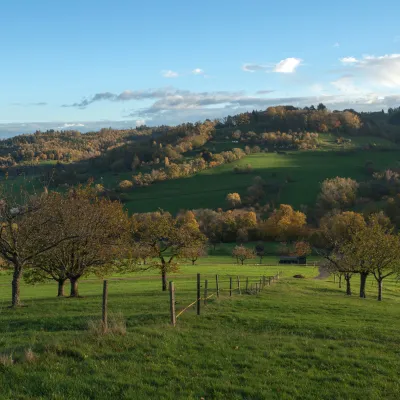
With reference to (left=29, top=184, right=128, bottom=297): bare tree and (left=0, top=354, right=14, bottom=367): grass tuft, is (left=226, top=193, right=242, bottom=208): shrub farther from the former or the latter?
(left=0, top=354, right=14, bottom=367): grass tuft

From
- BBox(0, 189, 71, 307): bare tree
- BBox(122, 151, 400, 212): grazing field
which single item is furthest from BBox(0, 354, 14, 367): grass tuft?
BBox(122, 151, 400, 212): grazing field

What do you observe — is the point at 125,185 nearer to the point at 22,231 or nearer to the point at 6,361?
the point at 22,231

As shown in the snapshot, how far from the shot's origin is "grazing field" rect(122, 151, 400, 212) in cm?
15875

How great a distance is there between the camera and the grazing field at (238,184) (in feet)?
521

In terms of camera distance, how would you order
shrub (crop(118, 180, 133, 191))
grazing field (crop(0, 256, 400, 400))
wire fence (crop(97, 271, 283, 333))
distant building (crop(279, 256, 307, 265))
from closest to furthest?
grazing field (crop(0, 256, 400, 400))
wire fence (crop(97, 271, 283, 333))
distant building (crop(279, 256, 307, 265))
shrub (crop(118, 180, 133, 191))

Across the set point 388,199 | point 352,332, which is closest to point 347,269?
point 352,332

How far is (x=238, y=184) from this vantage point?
574ft

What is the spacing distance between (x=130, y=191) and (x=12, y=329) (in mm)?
Result: 160178

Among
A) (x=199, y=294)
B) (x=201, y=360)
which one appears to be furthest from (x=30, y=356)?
(x=199, y=294)

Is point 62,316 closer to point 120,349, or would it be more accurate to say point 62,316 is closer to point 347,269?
point 120,349

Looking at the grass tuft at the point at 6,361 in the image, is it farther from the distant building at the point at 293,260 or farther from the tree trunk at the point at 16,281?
the distant building at the point at 293,260

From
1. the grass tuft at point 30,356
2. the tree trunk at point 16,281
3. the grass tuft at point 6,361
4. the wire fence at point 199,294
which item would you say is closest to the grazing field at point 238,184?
the wire fence at point 199,294

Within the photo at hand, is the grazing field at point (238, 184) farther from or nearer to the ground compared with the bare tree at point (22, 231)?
nearer to the ground

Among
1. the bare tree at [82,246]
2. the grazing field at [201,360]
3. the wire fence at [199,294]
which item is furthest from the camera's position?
the bare tree at [82,246]
